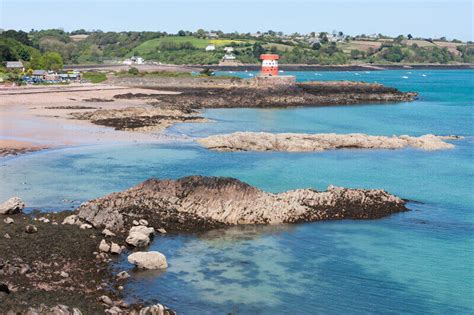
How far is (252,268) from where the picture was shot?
1877cm

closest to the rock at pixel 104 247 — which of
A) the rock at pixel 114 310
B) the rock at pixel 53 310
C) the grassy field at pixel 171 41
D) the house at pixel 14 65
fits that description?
the rock at pixel 114 310

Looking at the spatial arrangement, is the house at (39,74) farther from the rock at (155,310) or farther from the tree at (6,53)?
the rock at (155,310)

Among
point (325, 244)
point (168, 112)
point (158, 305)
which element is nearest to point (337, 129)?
point (168, 112)

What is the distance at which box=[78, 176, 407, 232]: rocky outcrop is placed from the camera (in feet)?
73.8

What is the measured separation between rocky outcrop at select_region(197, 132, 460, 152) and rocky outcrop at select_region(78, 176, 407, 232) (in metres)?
15.0

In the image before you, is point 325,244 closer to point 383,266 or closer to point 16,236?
point 383,266

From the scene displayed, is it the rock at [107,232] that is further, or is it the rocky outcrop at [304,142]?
the rocky outcrop at [304,142]

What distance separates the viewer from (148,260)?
716 inches

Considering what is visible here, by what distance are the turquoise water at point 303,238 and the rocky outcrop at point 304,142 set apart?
1.29 meters

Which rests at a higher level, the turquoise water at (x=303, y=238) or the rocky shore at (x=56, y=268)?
the rocky shore at (x=56, y=268)

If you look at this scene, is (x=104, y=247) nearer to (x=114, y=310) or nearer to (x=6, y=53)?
(x=114, y=310)

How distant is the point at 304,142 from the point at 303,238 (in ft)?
65.4

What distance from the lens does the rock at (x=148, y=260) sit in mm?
18156

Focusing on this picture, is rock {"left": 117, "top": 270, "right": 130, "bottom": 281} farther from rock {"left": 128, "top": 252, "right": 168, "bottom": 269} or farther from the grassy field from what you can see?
the grassy field
